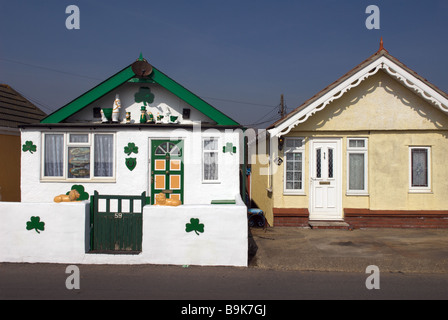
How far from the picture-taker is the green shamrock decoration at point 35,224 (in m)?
6.40

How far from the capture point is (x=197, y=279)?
5.56m

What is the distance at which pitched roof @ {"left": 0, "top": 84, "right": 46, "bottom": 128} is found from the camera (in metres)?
11.1

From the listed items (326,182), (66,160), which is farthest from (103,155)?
(326,182)

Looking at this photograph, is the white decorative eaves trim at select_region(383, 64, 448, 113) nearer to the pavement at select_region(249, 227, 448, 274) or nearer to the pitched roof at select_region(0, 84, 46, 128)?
the pavement at select_region(249, 227, 448, 274)

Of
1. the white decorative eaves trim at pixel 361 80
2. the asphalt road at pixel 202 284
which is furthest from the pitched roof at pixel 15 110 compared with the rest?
the white decorative eaves trim at pixel 361 80

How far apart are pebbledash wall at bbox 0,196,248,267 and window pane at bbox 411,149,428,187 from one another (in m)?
6.39

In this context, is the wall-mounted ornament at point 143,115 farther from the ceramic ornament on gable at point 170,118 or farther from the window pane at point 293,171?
the window pane at point 293,171

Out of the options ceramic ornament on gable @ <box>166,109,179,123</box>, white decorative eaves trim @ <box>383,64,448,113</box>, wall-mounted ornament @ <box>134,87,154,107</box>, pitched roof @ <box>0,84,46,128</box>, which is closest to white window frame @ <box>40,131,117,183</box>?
wall-mounted ornament @ <box>134,87,154,107</box>

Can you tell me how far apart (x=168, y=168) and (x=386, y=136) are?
621 cm

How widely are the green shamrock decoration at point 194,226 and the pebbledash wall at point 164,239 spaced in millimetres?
40

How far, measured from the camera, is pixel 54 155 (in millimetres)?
9227

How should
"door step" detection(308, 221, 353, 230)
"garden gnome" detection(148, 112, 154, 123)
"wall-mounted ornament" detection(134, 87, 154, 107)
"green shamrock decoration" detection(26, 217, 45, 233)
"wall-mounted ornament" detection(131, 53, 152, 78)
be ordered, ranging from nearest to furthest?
"green shamrock decoration" detection(26, 217, 45, 233), "wall-mounted ornament" detection(131, 53, 152, 78), "garden gnome" detection(148, 112, 154, 123), "wall-mounted ornament" detection(134, 87, 154, 107), "door step" detection(308, 221, 353, 230)

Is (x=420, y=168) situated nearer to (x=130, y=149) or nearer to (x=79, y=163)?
(x=130, y=149)
